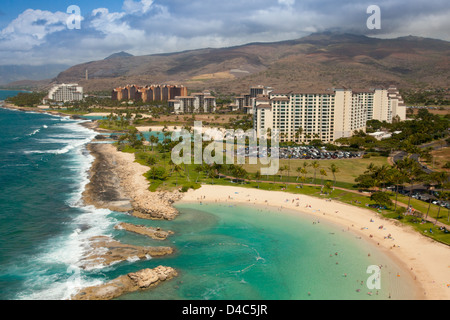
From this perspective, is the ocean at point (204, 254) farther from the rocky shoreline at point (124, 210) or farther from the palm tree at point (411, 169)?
the palm tree at point (411, 169)

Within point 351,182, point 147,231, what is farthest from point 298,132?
point 147,231

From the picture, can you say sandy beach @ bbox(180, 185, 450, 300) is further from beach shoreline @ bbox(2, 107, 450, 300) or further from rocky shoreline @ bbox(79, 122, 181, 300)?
rocky shoreline @ bbox(79, 122, 181, 300)

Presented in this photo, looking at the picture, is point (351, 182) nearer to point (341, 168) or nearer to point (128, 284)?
point (341, 168)

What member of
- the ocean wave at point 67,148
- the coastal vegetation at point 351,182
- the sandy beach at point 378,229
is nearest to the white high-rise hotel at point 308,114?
the coastal vegetation at point 351,182

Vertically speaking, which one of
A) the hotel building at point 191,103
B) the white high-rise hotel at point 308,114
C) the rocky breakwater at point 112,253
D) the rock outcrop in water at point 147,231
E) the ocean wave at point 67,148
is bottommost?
the rocky breakwater at point 112,253

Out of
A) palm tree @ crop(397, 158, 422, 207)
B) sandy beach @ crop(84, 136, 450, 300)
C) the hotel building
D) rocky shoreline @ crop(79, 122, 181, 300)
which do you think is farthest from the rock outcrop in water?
the hotel building
